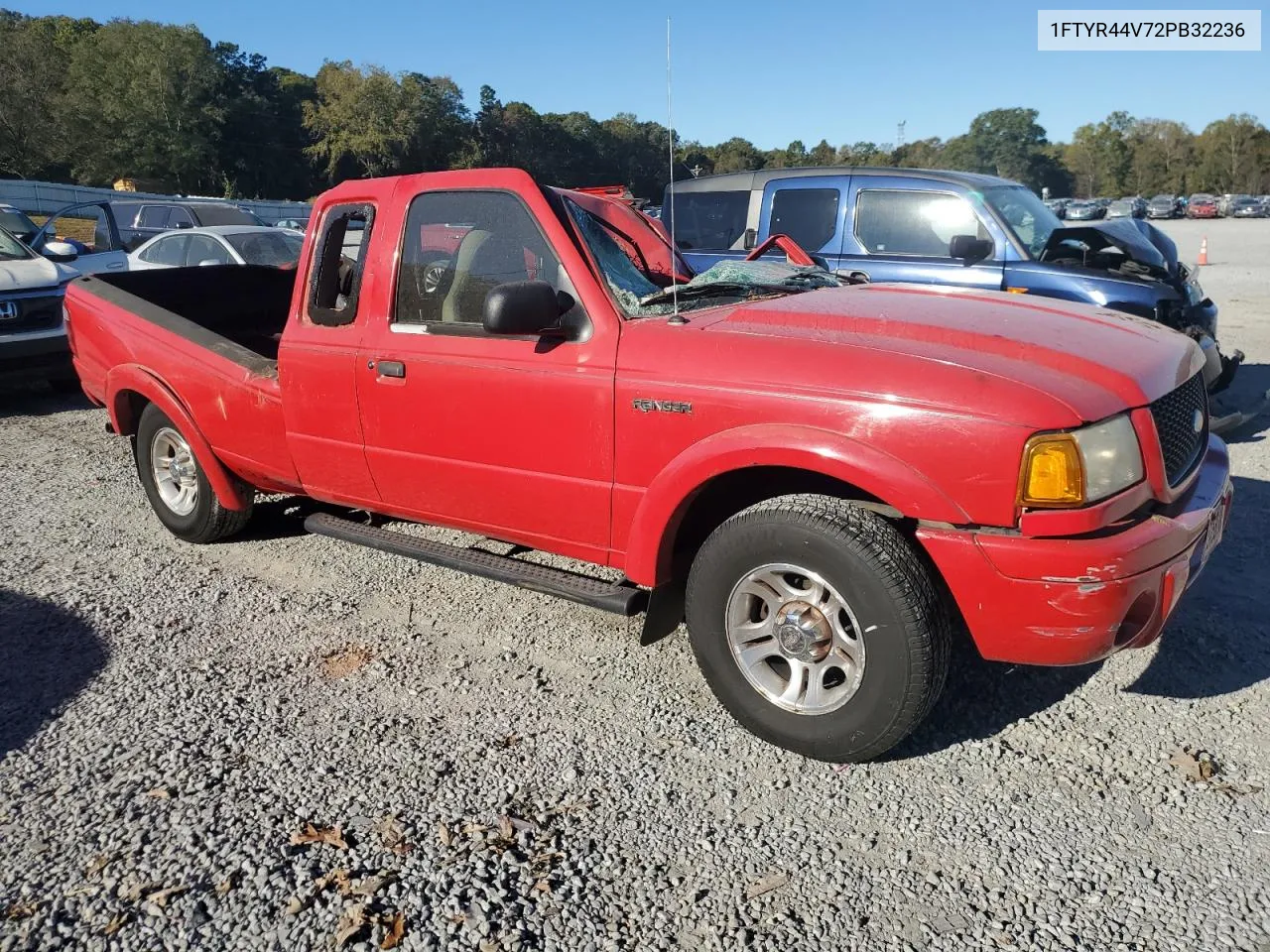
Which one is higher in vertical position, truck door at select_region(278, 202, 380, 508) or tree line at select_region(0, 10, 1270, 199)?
tree line at select_region(0, 10, 1270, 199)

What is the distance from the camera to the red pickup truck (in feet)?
8.58

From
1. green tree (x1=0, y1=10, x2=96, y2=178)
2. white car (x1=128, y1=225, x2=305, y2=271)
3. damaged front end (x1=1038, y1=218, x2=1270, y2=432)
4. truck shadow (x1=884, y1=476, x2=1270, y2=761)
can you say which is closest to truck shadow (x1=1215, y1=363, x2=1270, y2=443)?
damaged front end (x1=1038, y1=218, x2=1270, y2=432)

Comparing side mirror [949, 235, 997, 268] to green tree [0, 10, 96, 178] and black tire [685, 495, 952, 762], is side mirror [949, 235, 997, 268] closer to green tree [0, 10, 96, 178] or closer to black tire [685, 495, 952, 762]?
black tire [685, 495, 952, 762]

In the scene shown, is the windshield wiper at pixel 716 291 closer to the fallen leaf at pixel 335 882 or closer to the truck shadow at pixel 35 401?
the fallen leaf at pixel 335 882

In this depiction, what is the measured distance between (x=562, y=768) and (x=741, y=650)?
699 millimetres

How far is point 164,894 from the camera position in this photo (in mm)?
2453

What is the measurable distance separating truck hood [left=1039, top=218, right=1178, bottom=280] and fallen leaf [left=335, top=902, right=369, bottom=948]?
6759 millimetres

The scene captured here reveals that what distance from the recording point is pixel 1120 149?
98312mm

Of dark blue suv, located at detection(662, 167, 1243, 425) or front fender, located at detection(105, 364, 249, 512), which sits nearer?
front fender, located at detection(105, 364, 249, 512)

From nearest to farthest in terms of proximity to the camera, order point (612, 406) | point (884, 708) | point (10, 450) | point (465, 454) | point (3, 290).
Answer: point (884, 708) → point (612, 406) → point (465, 454) → point (10, 450) → point (3, 290)

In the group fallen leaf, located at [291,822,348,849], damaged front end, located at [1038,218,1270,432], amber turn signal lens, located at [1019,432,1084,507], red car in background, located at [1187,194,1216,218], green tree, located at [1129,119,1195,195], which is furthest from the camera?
green tree, located at [1129,119,1195,195]

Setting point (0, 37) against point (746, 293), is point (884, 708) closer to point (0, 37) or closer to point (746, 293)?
point (746, 293)

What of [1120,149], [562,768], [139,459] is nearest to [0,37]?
[139,459]

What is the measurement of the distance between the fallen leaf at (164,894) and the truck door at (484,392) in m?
1.66
